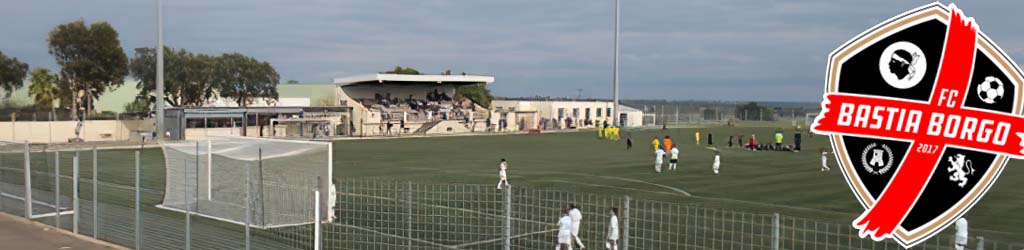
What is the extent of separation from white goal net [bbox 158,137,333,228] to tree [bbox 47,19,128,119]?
5687cm

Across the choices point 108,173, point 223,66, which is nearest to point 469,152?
point 108,173

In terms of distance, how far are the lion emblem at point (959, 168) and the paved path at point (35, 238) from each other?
14.8 metres

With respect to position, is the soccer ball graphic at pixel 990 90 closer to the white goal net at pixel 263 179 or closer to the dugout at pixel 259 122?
the white goal net at pixel 263 179

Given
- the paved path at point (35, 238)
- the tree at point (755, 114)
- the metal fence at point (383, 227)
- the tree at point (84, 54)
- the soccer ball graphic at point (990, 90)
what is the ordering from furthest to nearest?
the tree at point (755, 114) → the tree at point (84, 54) → the paved path at point (35, 238) → the metal fence at point (383, 227) → the soccer ball graphic at point (990, 90)

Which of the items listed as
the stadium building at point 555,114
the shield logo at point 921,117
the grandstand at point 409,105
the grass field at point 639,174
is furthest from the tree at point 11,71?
the shield logo at point 921,117

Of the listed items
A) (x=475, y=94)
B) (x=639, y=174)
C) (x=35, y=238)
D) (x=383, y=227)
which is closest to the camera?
(x=35, y=238)

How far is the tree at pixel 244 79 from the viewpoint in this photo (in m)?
83.2

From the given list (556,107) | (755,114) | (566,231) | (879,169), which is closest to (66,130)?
(556,107)

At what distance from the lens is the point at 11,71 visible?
7581 centimetres

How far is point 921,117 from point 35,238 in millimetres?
16860

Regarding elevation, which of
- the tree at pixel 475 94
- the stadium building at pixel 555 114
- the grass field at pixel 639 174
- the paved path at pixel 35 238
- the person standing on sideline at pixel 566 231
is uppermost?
the tree at pixel 475 94

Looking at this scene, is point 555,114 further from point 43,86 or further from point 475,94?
point 43,86

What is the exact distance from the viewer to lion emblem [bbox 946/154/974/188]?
4.39 m

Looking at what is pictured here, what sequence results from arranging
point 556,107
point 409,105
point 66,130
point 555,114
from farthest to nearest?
point 556,107 → point 555,114 → point 409,105 → point 66,130
